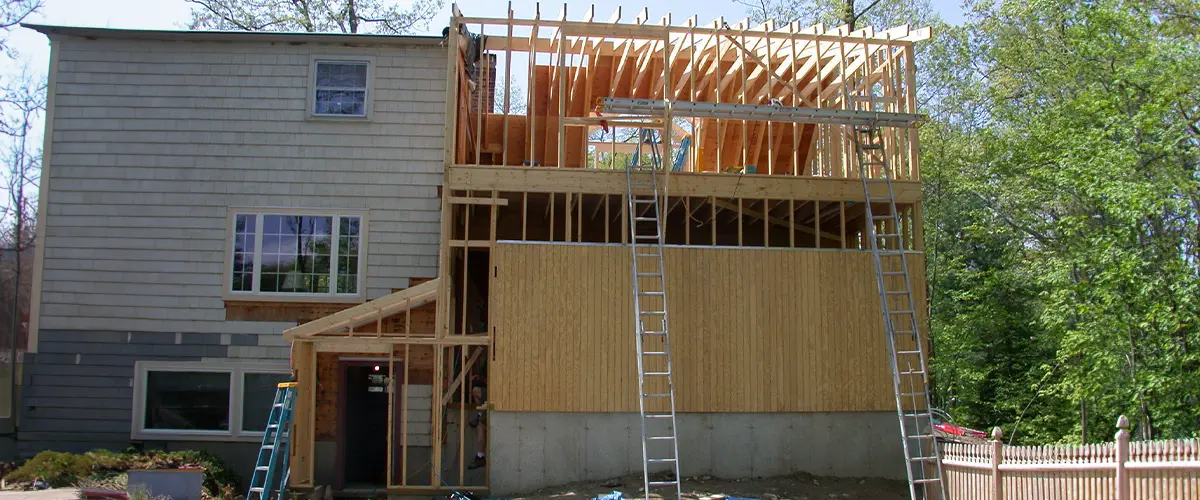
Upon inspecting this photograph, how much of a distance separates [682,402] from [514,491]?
2.64m

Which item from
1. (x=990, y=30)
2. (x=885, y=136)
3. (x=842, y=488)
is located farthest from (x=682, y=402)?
(x=990, y=30)

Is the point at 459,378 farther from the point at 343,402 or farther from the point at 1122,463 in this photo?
the point at 1122,463

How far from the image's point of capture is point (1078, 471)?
9914mm

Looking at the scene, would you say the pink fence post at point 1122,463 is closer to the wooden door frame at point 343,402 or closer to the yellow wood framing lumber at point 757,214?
the yellow wood framing lumber at point 757,214

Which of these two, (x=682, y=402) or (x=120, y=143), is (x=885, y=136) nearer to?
(x=682, y=402)

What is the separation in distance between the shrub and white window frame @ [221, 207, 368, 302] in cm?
314

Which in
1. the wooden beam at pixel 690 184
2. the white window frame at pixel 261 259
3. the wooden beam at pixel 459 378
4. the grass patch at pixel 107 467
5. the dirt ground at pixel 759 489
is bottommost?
the dirt ground at pixel 759 489

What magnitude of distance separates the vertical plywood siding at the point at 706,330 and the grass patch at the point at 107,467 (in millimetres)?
4583

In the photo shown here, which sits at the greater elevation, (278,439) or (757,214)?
(757,214)

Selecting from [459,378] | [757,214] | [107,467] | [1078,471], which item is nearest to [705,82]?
[757,214]

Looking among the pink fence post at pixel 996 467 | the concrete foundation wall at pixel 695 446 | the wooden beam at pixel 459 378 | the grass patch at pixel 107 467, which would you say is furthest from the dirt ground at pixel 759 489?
the grass patch at pixel 107 467

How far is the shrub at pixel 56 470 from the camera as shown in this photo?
1252 cm

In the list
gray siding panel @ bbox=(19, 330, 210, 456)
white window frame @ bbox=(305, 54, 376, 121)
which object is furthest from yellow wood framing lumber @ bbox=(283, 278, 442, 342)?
white window frame @ bbox=(305, 54, 376, 121)

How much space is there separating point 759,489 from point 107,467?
9191 millimetres
